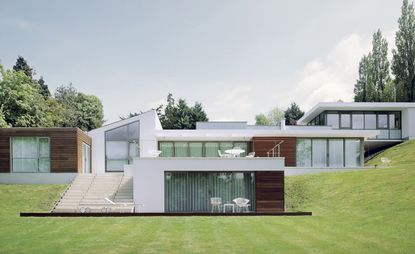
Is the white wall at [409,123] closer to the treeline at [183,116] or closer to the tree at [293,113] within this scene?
the treeline at [183,116]

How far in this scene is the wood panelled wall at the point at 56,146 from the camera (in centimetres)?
2616

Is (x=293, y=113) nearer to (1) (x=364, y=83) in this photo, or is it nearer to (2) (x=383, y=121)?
(1) (x=364, y=83)

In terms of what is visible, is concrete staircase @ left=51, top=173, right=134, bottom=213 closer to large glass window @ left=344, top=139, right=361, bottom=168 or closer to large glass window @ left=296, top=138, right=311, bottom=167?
large glass window @ left=296, top=138, right=311, bottom=167

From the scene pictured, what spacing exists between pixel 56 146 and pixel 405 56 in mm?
39105

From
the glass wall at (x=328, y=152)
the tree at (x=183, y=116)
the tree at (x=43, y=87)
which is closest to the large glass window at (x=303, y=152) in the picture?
the glass wall at (x=328, y=152)

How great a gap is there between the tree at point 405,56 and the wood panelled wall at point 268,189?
32804 millimetres

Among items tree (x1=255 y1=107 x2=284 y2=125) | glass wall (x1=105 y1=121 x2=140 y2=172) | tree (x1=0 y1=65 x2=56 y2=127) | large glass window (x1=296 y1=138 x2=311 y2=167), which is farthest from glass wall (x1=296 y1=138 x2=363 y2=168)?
tree (x1=255 y1=107 x2=284 y2=125)

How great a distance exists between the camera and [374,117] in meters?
41.7

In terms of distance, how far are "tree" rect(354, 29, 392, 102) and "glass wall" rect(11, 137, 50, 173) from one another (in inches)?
1485

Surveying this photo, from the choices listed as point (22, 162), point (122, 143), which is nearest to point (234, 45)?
point (122, 143)

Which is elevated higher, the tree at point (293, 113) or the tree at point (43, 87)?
the tree at point (43, 87)

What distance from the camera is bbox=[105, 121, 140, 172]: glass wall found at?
31.7 m

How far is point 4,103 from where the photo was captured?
41.3m

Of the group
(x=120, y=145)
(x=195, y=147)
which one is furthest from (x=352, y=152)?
(x=120, y=145)
